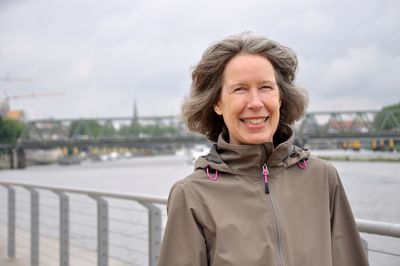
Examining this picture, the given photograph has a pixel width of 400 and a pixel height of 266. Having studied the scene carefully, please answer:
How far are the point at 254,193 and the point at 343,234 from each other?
0.32 m

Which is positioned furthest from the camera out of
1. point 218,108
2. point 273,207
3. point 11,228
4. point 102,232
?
point 11,228

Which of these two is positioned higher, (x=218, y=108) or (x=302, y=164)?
(x=218, y=108)

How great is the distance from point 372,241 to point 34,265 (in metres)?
3.94

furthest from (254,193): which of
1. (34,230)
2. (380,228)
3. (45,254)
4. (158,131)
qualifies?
(158,131)

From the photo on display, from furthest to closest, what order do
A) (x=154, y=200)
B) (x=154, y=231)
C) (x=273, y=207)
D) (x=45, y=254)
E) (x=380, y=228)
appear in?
(x=45, y=254), (x=154, y=231), (x=154, y=200), (x=380, y=228), (x=273, y=207)

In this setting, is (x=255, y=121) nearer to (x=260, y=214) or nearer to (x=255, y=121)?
(x=255, y=121)

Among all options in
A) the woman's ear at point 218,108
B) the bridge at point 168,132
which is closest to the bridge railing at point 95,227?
the woman's ear at point 218,108

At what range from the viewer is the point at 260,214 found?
1.72 metres

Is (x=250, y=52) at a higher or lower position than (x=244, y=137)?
higher

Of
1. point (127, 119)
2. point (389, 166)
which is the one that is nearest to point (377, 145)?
point (389, 166)

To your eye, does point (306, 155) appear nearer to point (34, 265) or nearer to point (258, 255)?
point (258, 255)

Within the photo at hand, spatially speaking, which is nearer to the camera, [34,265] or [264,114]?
[264,114]

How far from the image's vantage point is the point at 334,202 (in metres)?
1.85

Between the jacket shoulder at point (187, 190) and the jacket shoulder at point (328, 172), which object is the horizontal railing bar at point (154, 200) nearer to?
the jacket shoulder at point (328, 172)
